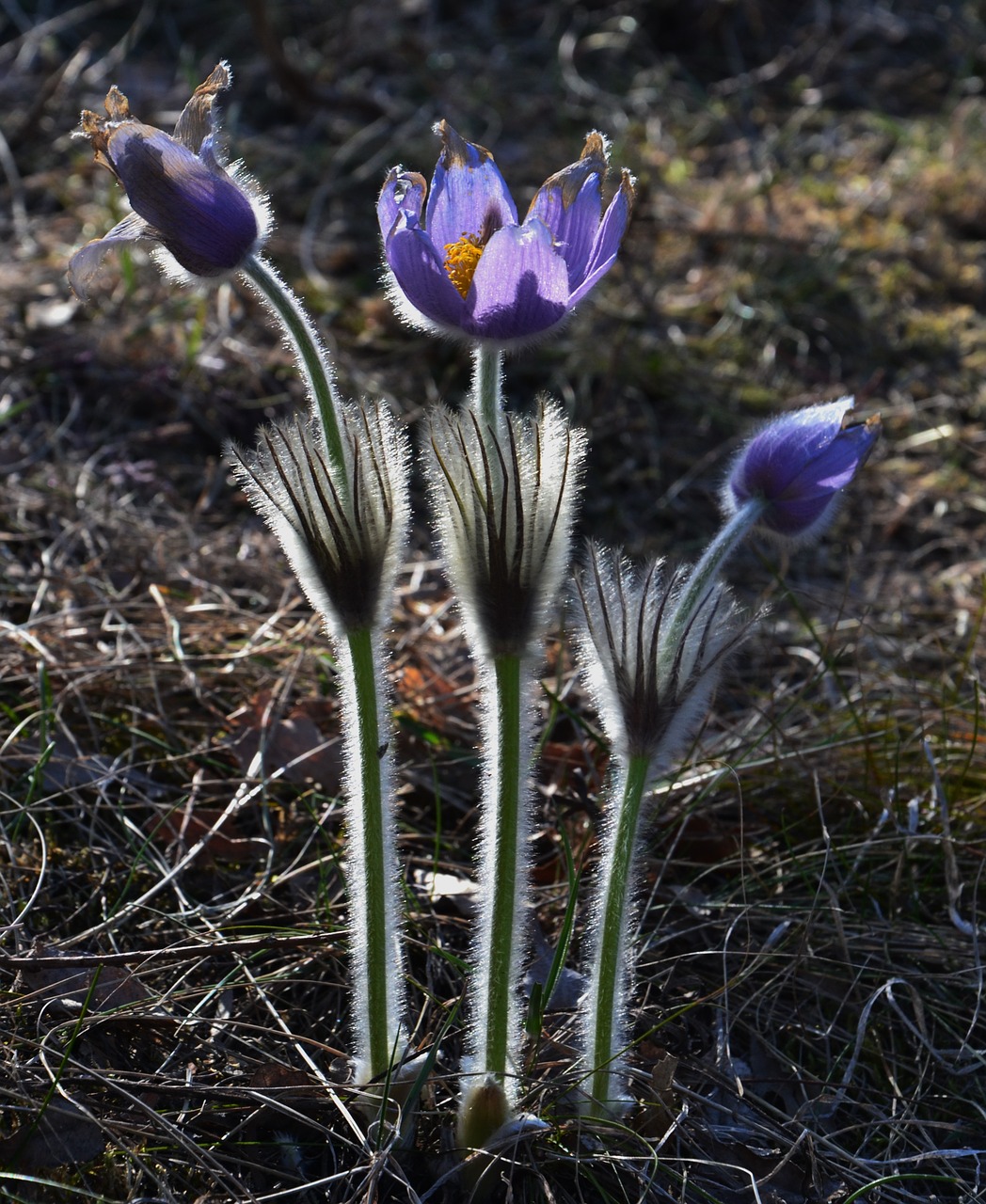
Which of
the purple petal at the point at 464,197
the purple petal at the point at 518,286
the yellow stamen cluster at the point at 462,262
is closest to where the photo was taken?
the purple petal at the point at 518,286

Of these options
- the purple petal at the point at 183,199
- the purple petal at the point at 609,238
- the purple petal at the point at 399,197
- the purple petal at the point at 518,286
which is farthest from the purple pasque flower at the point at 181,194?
the purple petal at the point at 609,238

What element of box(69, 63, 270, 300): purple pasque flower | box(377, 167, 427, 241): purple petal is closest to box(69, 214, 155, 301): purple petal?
box(69, 63, 270, 300): purple pasque flower

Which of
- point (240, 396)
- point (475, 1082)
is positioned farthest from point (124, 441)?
point (475, 1082)

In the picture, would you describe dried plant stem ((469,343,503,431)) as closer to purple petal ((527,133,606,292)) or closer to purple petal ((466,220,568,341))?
purple petal ((466,220,568,341))

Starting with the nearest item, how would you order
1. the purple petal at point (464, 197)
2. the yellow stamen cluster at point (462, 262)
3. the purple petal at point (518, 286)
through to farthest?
the purple petal at point (518, 286) → the yellow stamen cluster at point (462, 262) → the purple petal at point (464, 197)

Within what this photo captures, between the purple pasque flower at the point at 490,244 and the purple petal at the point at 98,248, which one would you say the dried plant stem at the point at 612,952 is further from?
the purple petal at the point at 98,248

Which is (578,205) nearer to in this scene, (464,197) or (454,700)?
(464,197)

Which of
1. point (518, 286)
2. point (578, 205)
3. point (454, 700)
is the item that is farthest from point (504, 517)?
point (454, 700)
